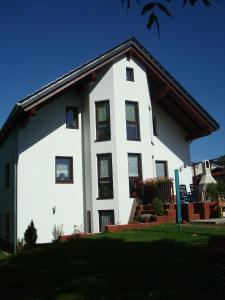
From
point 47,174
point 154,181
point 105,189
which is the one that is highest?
point 47,174

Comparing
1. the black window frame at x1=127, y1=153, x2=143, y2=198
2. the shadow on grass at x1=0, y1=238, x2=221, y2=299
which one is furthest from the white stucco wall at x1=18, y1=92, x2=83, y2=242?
the shadow on grass at x1=0, y1=238, x2=221, y2=299

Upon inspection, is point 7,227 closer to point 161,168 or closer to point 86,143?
point 86,143

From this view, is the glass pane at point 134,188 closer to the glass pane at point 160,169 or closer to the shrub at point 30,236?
the glass pane at point 160,169

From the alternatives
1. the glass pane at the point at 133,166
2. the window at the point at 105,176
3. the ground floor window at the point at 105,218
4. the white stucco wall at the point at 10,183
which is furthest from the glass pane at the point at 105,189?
the white stucco wall at the point at 10,183

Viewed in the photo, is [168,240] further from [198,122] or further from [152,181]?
[198,122]

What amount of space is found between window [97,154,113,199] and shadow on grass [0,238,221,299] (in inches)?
299

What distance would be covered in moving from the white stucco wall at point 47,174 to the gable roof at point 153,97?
133cm

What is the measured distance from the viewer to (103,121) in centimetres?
1917

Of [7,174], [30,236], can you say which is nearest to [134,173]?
[30,236]

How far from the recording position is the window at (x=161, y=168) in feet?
70.4

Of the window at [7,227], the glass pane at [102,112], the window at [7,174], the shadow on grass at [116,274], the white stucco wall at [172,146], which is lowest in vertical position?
the shadow on grass at [116,274]

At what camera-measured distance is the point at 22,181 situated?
17.3 m

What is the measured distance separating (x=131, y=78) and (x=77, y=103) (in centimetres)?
335

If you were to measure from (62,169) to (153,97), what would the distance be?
23.9 feet
